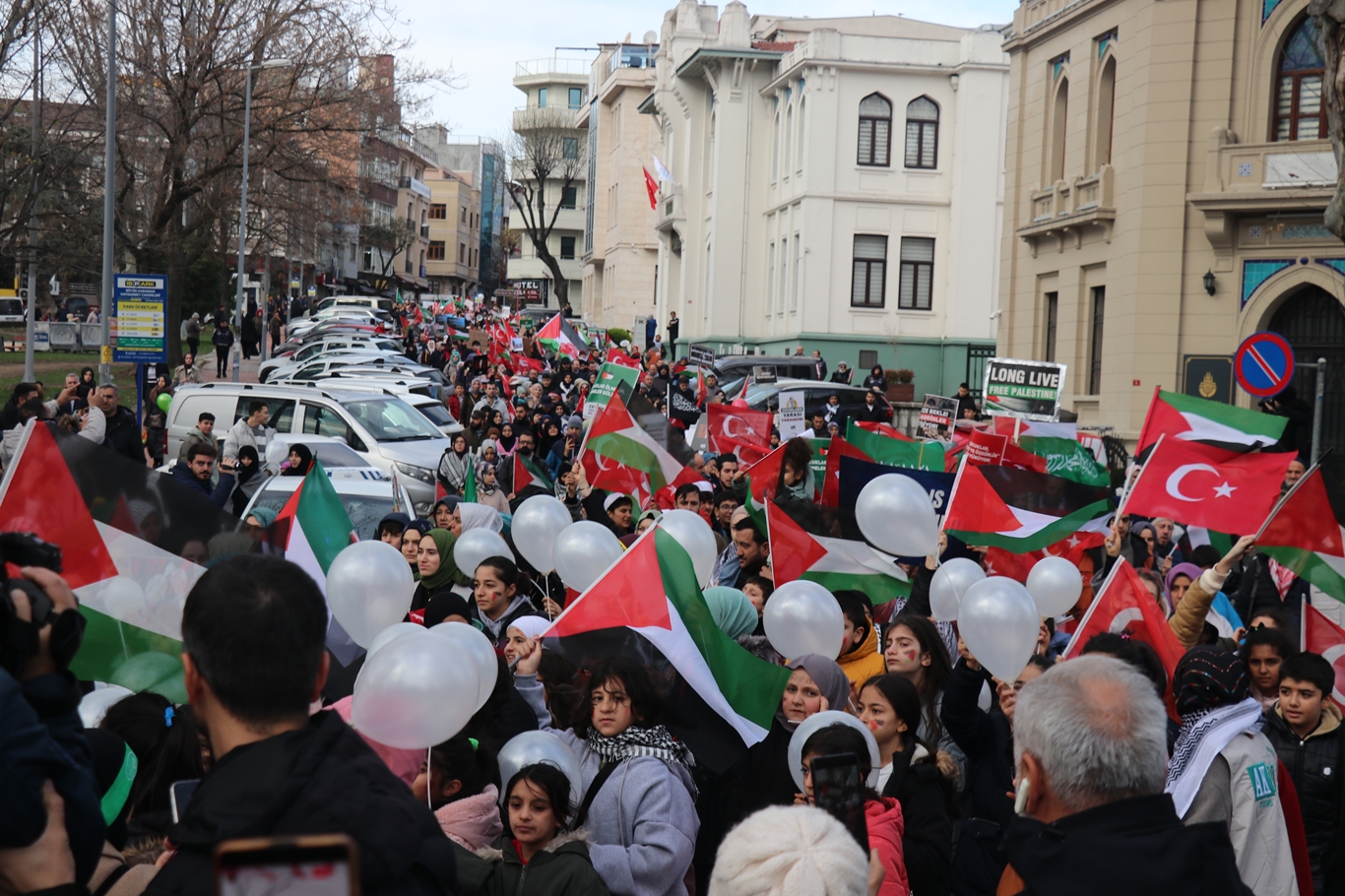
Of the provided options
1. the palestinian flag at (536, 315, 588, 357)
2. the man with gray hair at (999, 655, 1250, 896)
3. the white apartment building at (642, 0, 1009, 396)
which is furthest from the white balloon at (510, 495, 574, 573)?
the white apartment building at (642, 0, 1009, 396)

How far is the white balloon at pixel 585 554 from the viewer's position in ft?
22.9

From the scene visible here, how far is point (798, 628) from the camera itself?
595 cm

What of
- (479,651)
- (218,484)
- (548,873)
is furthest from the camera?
(218,484)

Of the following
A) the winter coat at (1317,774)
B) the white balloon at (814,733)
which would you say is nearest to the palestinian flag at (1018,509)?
the winter coat at (1317,774)

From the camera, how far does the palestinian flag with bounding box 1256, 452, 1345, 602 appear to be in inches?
286

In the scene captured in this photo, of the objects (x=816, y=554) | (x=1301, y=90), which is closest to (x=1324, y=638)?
(x=816, y=554)

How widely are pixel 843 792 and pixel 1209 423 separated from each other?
24.3ft

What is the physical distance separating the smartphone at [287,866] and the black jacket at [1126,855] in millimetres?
1750

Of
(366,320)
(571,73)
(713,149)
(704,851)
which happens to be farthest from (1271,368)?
(571,73)

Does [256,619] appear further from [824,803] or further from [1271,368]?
[1271,368]

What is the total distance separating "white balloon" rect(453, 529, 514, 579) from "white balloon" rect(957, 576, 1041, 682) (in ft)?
10.1

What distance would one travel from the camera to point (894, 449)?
40.9ft

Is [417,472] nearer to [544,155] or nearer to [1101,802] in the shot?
[1101,802]

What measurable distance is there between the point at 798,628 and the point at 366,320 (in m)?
51.7
